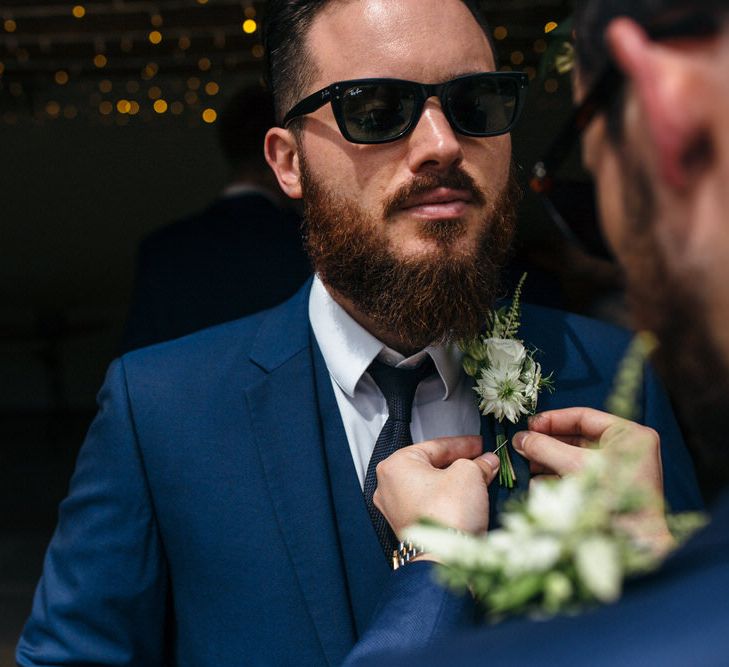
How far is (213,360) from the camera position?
70.6 inches

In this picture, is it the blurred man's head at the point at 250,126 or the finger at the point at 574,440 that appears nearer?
the finger at the point at 574,440

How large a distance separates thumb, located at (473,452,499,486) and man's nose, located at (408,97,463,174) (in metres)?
0.47

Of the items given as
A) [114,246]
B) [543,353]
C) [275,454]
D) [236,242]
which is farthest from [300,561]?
[114,246]

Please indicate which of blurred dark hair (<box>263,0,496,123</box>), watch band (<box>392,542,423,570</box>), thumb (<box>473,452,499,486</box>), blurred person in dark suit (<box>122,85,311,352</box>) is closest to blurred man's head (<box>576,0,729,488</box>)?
watch band (<box>392,542,423,570</box>)

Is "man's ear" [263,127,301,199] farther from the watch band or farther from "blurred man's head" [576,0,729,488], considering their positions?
"blurred man's head" [576,0,729,488]

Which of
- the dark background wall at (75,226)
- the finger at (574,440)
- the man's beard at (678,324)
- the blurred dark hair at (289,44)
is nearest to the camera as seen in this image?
the man's beard at (678,324)

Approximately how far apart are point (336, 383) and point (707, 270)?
3.57 ft

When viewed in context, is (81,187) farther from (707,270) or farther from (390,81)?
(707,270)

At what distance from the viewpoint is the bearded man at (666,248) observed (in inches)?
25.0

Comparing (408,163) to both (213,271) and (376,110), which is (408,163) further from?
(213,271)

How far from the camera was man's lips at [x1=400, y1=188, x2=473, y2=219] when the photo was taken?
1553 mm

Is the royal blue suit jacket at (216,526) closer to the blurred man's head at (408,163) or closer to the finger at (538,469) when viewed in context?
the finger at (538,469)

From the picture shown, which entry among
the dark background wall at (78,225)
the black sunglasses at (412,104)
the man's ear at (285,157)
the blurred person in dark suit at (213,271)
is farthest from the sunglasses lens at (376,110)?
the dark background wall at (78,225)

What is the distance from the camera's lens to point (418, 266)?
1.59m
